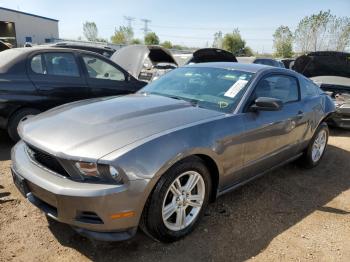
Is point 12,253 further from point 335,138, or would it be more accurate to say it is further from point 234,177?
point 335,138

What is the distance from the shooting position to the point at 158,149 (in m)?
2.60

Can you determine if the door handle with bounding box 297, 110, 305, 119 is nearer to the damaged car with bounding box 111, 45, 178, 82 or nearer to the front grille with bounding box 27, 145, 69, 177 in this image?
the front grille with bounding box 27, 145, 69, 177

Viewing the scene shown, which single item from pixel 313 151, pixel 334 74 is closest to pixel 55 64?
pixel 313 151

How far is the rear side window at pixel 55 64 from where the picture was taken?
17.3 ft

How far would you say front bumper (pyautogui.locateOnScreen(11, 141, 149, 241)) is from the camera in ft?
7.81

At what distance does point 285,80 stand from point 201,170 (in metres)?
2.15

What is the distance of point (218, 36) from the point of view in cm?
6662

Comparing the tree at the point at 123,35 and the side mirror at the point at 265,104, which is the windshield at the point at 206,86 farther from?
the tree at the point at 123,35

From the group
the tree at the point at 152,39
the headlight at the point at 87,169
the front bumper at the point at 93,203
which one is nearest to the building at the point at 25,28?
the tree at the point at 152,39

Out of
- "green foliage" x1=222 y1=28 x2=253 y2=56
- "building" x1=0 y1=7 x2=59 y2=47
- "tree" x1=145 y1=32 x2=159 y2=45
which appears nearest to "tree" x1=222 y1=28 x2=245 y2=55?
"green foliage" x1=222 y1=28 x2=253 y2=56

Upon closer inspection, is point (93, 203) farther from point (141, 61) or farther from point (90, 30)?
point (90, 30)

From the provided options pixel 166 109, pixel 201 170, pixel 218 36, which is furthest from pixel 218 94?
pixel 218 36

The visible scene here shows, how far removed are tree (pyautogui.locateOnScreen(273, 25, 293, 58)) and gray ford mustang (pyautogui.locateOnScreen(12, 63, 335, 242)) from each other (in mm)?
42487

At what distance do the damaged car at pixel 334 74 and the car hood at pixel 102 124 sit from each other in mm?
5063
